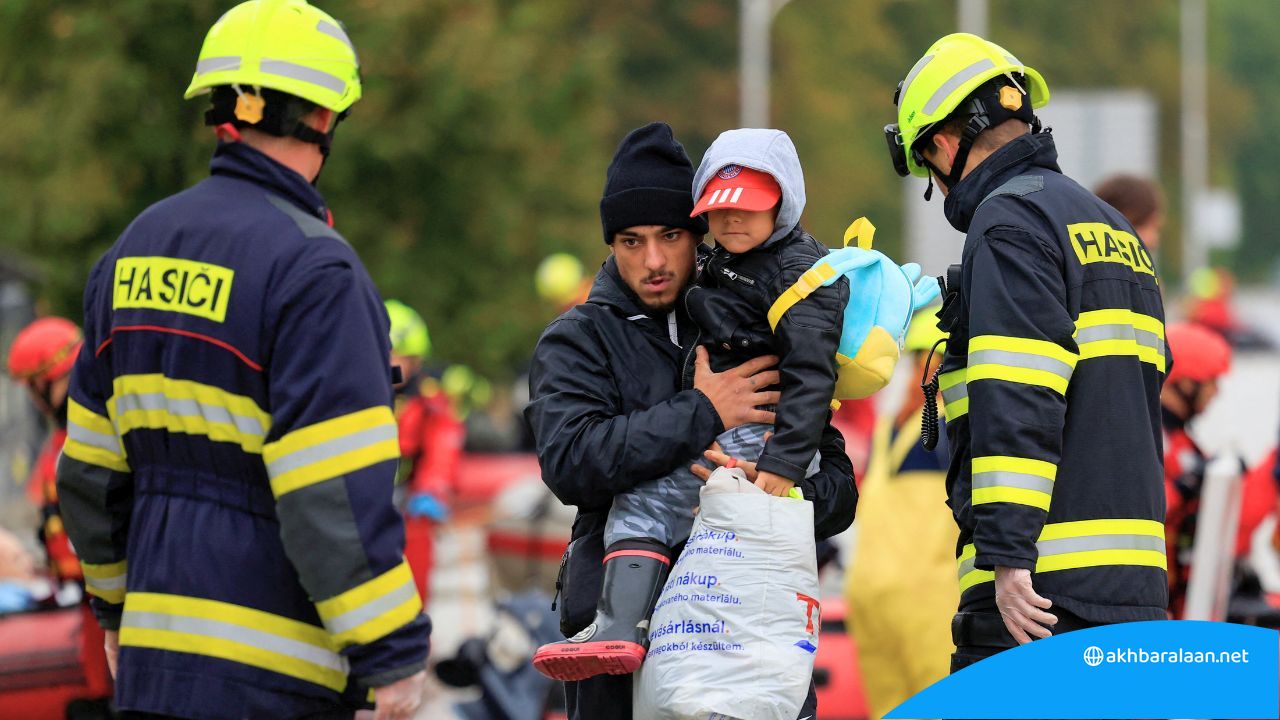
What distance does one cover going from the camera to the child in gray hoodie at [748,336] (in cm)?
410

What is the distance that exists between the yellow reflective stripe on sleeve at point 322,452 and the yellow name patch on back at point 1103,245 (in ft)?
5.77

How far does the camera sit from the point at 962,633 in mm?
4492

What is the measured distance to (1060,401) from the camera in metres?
4.25

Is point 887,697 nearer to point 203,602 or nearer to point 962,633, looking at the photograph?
point 962,633

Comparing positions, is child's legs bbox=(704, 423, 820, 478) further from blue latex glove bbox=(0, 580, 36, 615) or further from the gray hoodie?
blue latex glove bbox=(0, 580, 36, 615)

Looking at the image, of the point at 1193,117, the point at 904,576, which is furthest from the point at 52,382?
the point at 1193,117

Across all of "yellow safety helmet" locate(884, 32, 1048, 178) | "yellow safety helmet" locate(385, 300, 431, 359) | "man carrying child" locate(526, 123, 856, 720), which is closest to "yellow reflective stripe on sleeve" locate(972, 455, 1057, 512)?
"man carrying child" locate(526, 123, 856, 720)

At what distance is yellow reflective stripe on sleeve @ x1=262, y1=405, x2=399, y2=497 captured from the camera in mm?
3697

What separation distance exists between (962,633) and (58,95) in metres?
11.3

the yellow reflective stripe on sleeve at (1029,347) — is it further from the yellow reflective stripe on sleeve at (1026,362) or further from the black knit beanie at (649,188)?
the black knit beanie at (649,188)

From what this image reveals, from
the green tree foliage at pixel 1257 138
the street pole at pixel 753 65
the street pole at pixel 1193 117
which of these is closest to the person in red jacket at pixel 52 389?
the street pole at pixel 753 65

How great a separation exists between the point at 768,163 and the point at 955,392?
0.80 meters

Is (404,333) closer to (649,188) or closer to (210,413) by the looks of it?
(649,188)

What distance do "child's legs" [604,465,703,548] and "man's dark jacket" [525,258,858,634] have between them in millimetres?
49
